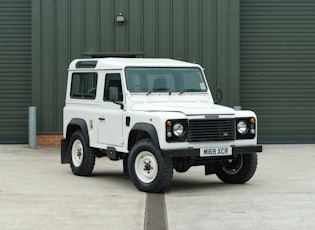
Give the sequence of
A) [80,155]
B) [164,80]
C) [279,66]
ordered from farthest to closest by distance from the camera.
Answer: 1. [279,66]
2. [80,155]
3. [164,80]

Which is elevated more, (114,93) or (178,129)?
(114,93)

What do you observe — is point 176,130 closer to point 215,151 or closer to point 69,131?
point 215,151

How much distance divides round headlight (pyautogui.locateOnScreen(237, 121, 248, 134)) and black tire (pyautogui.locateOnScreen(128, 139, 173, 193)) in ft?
4.49

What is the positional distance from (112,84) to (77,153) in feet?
5.88

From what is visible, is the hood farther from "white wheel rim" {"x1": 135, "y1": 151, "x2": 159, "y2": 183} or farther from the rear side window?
the rear side window

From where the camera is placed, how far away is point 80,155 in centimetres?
1360

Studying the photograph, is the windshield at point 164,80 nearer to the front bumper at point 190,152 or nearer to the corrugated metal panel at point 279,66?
the front bumper at point 190,152

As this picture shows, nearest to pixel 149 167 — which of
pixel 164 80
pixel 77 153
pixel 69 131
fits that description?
pixel 164 80

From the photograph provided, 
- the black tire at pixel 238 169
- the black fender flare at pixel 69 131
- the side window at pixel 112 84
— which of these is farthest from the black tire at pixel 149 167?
A: the black fender flare at pixel 69 131

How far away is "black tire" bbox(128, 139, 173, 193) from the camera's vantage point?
10977 millimetres

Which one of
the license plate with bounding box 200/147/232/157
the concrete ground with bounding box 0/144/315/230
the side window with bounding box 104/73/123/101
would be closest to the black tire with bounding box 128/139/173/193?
the concrete ground with bounding box 0/144/315/230

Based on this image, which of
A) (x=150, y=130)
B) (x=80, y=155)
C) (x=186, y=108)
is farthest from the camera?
(x=80, y=155)

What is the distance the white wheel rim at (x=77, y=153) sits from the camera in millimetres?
13545

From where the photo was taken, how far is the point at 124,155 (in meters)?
12.4
